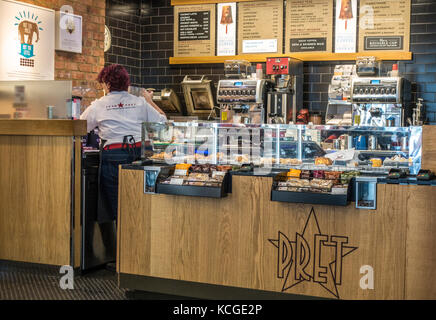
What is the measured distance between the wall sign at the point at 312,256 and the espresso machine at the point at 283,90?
11.1 ft

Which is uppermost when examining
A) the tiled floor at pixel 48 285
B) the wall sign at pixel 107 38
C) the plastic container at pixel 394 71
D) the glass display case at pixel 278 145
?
the wall sign at pixel 107 38

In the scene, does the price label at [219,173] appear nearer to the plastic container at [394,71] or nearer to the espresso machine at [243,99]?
the espresso machine at [243,99]

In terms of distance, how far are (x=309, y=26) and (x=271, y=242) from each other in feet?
15.2

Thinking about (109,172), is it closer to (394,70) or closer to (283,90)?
(283,90)

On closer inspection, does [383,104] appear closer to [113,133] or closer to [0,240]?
[113,133]

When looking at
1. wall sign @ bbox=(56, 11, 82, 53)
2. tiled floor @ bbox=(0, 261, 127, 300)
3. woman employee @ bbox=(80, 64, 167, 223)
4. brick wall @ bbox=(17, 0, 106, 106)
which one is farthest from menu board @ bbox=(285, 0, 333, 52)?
tiled floor @ bbox=(0, 261, 127, 300)

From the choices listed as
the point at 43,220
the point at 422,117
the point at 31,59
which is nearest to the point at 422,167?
the point at 43,220

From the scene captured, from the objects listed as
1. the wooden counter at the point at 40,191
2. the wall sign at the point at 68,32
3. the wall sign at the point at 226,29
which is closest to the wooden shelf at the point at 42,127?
the wooden counter at the point at 40,191

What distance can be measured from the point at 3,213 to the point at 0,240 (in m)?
0.22

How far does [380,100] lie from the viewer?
614cm

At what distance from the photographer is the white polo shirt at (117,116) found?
15.1 ft

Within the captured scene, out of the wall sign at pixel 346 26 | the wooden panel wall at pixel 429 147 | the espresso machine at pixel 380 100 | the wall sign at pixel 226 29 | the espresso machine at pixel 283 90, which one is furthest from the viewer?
the wall sign at pixel 226 29

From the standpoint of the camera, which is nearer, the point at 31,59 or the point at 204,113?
the point at 31,59
